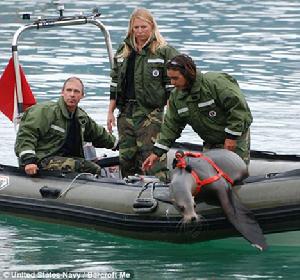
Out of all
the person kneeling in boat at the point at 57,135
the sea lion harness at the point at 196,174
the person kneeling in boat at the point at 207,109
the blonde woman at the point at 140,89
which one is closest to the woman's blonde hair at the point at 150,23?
the blonde woman at the point at 140,89

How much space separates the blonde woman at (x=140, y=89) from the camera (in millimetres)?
10578

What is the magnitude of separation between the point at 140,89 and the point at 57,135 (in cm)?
74

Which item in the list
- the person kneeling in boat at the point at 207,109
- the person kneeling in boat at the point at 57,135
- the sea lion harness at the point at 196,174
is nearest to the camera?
the sea lion harness at the point at 196,174

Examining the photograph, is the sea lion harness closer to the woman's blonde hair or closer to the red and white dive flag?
the woman's blonde hair

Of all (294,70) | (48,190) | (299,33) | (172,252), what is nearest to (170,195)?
(172,252)

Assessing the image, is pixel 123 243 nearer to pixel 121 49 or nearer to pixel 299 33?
pixel 121 49

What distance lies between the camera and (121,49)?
10805 mm

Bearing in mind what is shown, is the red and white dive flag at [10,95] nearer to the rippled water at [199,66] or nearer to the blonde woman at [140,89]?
the blonde woman at [140,89]

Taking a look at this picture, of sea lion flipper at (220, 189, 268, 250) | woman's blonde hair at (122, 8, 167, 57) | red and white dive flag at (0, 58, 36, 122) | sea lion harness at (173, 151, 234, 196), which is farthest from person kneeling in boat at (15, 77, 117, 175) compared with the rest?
sea lion flipper at (220, 189, 268, 250)

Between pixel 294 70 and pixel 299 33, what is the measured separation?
14.6ft

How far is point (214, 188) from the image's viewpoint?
30.6 ft

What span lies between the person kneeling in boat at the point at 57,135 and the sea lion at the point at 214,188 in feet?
4.52

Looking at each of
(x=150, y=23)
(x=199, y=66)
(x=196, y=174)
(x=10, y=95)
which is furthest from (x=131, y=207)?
(x=199, y=66)

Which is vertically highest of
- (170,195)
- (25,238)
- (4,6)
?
(170,195)
